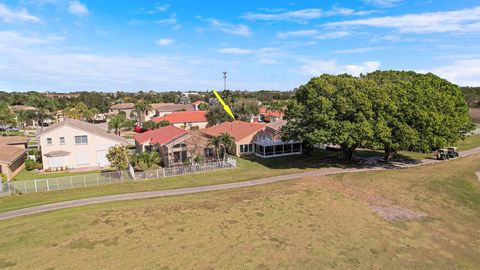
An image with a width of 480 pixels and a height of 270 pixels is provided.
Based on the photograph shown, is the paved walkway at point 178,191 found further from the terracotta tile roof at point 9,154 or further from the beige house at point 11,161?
the terracotta tile roof at point 9,154

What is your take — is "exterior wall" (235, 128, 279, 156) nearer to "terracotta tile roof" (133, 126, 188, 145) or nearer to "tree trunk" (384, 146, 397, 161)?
"terracotta tile roof" (133, 126, 188, 145)

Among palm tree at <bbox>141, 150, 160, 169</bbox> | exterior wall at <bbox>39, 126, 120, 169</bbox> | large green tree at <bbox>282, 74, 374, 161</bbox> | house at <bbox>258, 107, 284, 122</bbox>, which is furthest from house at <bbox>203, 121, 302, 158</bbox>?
house at <bbox>258, 107, 284, 122</bbox>

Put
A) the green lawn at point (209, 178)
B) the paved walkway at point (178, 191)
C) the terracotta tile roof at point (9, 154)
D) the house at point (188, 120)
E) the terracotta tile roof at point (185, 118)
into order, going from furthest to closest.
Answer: the terracotta tile roof at point (185, 118) → the house at point (188, 120) → the terracotta tile roof at point (9, 154) → the green lawn at point (209, 178) → the paved walkway at point (178, 191)

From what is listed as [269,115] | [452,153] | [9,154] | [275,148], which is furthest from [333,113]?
[269,115]

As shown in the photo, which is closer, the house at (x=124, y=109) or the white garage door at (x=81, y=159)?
the white garage door at (x=81, y=159)

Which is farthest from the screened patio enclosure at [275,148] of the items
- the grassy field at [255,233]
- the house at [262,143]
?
the grassy field at [255,233]

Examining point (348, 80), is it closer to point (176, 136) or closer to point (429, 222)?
point (429, 222)
